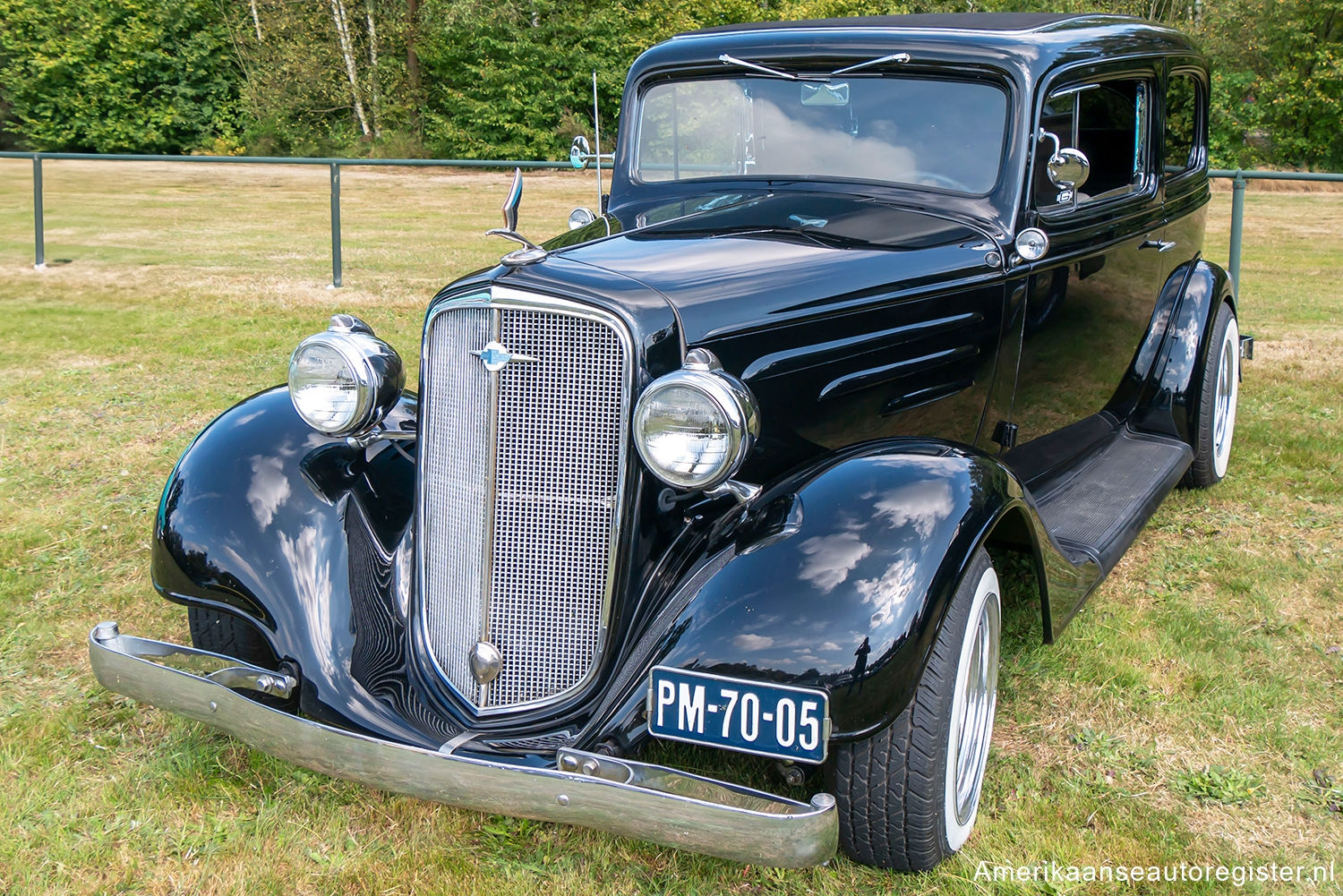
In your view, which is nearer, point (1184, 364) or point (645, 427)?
point (645, 427)

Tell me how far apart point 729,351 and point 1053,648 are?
5.47 feet

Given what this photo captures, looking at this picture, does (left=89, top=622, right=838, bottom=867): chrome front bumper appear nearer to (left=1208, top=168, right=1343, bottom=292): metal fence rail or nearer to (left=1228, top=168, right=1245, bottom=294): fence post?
(left=1208, top=168, right=1343, bottom=292): metal fence rail

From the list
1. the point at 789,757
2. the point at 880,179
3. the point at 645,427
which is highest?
the point at 880,179

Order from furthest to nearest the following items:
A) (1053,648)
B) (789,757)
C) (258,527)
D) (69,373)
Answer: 1. (69,373)
2. (1053,648)
3. (258,527)
4. (789,757)

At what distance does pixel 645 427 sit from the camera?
7.56 feet

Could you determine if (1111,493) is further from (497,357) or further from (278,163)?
(278,163)

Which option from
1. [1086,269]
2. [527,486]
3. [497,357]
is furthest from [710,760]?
[1086,269]

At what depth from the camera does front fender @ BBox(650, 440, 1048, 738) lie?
83.4 inches

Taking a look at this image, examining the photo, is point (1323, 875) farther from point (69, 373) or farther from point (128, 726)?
point (69, 373)

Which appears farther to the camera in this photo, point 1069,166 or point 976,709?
point 1069,166

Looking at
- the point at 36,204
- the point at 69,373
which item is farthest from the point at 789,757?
the point at 36,204

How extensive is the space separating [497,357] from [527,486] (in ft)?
0.98

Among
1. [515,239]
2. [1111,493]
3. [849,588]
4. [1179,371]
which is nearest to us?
[849,588]

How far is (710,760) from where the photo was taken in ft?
9.36
